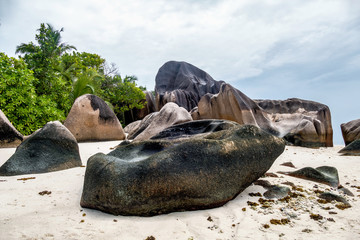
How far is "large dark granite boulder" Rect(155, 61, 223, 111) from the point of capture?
93.4ft

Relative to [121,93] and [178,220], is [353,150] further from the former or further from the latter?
[121,93]

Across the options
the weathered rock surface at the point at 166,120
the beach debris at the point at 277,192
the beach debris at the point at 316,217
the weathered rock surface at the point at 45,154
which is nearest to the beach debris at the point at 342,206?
the beach debris at the point at 316,217

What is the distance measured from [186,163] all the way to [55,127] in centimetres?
267

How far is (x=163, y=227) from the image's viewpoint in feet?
6.40

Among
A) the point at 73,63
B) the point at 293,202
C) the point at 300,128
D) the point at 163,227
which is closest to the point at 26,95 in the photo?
the point at 163,227

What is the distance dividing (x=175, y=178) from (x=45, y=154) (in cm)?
247

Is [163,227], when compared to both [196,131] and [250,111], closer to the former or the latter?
[196,131]

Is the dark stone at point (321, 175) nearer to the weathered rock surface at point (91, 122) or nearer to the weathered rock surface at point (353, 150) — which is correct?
the weathered rock surface at point (353, 150)

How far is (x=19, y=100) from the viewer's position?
7461 mm

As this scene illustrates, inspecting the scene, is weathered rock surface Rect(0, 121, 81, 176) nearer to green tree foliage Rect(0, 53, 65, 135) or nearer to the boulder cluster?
the boulder cluster

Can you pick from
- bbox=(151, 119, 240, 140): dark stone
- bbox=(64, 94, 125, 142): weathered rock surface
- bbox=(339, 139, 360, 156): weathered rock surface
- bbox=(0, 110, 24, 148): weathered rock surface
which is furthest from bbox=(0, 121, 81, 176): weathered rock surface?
bbox=(339, 139, 360, 156): weathered rock surface

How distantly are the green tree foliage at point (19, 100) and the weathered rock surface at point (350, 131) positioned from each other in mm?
12213

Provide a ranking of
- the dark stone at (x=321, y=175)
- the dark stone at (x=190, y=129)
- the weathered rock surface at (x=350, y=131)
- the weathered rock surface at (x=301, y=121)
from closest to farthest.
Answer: the dark stone at (x=321, y=175) → the dark stone at (x=190, y=129) → the weathered rock surface at (x=301, y=121) → the weathered rock surface at (x=350, y=131)

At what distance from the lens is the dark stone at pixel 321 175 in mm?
3254
